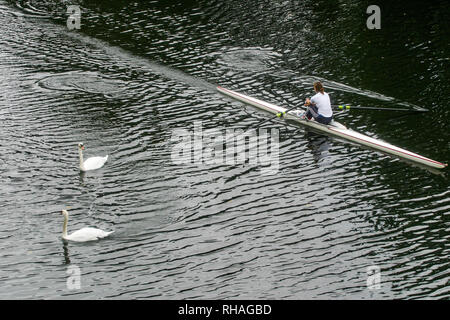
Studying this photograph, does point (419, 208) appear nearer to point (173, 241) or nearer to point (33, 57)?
point (173, 241)

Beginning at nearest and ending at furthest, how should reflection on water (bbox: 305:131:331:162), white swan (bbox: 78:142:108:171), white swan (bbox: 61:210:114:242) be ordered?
1. white swan (bbox: 61:210:114:242)
2. white swan (bbox: 78:142:108:171)
3. reflection on water (bbox: 305:131:331:162)

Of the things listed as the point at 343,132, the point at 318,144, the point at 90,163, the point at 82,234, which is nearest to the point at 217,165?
the point at 318,144

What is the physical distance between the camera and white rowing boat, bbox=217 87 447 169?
2425 centimetres

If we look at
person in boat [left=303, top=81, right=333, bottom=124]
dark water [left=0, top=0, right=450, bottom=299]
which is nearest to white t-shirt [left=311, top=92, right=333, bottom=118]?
person in boat [left=303, top=81, right=333, bottom=124]

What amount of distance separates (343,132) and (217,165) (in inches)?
219

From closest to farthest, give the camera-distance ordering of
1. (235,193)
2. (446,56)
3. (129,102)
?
1. (235,193)
2. (129,102)
3. (446,56)

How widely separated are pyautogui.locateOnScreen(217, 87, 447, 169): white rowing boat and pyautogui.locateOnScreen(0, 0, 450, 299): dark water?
360mm

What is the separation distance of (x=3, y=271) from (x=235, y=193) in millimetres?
7916

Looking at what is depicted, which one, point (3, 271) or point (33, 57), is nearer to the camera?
point (3, 271)

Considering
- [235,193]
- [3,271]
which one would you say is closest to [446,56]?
[235,193]

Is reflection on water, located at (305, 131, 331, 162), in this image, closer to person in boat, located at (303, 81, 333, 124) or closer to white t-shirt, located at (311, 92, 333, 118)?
person in boat, located at (303, 81, 333, 124)

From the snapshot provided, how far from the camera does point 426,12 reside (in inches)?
1645

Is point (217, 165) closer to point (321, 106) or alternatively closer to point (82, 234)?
point (321, 106)

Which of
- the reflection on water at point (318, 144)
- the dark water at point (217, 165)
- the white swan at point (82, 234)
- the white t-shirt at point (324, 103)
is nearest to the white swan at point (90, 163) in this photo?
the dark water at point (217, 165)
